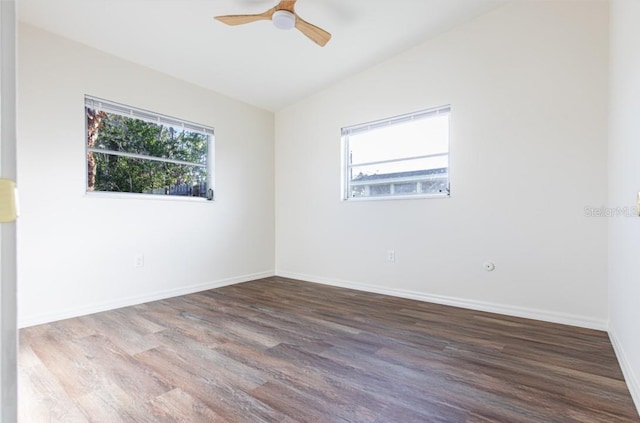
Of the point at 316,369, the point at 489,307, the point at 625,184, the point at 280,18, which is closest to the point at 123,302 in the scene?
the point at 316,369

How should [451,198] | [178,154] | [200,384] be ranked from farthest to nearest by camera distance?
1. [178,154]
2. [451,198]
3. [200,384]

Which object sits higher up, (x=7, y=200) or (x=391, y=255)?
(x=7, y=200)

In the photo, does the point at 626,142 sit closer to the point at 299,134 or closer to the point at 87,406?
the point at 87,406

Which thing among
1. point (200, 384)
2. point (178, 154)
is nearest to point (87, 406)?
point (200, 384)

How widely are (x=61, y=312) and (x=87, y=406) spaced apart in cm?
164

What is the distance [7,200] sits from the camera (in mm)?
465

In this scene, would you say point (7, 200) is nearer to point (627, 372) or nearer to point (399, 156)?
point (627, 372)

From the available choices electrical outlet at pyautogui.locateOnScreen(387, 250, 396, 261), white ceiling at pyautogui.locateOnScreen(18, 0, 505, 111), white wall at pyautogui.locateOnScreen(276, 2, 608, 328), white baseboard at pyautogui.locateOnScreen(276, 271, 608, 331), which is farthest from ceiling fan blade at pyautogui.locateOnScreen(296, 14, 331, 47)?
white baseboard at pyautogui.locateOnScreen(276, 271, 608, 331)

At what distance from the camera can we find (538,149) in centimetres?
259

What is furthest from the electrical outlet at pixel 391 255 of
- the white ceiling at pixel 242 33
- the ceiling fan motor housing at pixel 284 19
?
the ceiling fan motor housing at pixel 284 19

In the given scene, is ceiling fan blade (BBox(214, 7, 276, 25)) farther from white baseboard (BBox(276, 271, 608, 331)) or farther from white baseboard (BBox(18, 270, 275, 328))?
white baseboard (BBox(276, 271, 608, 331))

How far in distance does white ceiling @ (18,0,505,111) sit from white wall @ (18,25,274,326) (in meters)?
0.20

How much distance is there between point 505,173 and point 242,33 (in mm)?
2655

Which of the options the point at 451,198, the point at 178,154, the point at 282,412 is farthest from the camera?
the point at 178,154
